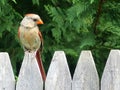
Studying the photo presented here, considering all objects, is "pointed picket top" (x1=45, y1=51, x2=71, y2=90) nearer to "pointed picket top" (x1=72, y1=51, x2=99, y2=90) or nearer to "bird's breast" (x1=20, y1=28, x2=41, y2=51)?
"pointed picket top" (x1=72, y1=51, x2=99, y2=90)

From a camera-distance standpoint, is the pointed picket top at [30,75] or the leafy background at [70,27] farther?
the leafy background at [70,27]

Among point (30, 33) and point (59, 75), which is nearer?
point (59, 75)

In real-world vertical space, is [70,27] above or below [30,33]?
below

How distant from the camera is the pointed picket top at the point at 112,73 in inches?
114

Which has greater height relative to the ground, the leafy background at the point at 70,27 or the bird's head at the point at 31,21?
the bird's head at the point at 31,21

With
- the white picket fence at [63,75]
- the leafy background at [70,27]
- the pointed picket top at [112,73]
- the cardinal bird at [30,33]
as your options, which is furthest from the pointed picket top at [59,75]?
the leafy background at [70,27]

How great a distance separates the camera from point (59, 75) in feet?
9.65

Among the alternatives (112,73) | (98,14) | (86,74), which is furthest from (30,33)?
(98,14)

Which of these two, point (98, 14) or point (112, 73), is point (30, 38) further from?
point (98, 14)

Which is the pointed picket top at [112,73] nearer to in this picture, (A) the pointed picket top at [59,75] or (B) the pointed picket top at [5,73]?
(A) the pointed picket top at [59,75]

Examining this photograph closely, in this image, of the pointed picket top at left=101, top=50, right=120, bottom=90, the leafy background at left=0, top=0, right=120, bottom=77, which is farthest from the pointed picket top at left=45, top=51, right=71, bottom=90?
the leafy background at left=0, top=0, right=120, bottom=77

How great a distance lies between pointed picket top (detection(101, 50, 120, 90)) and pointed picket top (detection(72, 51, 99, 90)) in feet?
0.21

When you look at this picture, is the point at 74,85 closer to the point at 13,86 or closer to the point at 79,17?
the point at 13,86

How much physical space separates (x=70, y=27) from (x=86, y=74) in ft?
5.83
